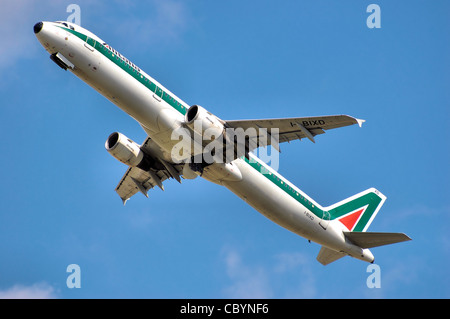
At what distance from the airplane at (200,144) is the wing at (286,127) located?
5 centimetres

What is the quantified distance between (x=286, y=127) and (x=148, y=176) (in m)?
12.4

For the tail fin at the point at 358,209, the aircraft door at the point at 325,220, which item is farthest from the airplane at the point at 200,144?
the tail fin at the point at 358,209

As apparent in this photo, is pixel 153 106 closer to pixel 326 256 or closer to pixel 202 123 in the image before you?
pixel 202 123

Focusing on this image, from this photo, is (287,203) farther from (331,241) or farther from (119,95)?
(119,95)

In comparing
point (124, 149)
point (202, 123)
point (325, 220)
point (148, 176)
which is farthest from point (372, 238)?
point (124, 149)

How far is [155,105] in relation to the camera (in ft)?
108

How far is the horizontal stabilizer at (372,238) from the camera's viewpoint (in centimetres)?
3841

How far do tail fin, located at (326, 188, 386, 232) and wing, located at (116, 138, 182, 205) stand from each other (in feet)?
36.2

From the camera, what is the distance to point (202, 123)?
3247 centimetres

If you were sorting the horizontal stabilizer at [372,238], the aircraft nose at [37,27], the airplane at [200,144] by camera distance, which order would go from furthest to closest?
the horizontal stabilizer at [372,238]
the airplane at [200,144]
the aircraft nose at [37,27]

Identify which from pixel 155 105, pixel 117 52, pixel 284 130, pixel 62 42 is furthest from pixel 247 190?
pixel 62 42

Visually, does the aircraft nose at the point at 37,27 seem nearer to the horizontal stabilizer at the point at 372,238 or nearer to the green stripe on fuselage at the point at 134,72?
the green stripe on fuselage at the point at 134,72

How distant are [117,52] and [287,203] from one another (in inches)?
542

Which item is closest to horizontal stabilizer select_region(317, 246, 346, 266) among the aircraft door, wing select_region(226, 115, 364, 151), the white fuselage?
the aircraft door
